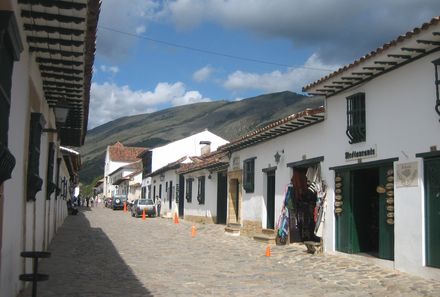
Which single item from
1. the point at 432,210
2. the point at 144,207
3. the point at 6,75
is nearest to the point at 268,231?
the point at 432,210

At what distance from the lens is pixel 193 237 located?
64.3 ft

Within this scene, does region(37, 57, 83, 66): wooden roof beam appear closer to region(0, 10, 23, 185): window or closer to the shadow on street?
region(0, 10, 23, 185): window

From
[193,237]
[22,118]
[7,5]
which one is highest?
[7,5]

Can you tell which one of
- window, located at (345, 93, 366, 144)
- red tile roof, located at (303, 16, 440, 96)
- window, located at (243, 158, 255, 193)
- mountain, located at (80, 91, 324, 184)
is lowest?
window, located at (243, 158, 255, 193)

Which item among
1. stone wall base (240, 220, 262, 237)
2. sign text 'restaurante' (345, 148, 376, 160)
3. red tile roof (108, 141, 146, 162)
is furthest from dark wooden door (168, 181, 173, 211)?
red tile roof (108, 141, 146, 162)

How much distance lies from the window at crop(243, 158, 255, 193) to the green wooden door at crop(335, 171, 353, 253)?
6258mm

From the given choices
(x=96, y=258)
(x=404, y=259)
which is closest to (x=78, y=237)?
(x=96, y=258)

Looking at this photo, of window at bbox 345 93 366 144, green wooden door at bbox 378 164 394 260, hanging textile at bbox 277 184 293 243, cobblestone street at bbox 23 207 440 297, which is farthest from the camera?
hanging textile at bbox 277 184 293 243

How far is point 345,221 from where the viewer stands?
12656 mm

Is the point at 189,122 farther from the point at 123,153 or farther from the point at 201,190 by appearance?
the point at 201,190

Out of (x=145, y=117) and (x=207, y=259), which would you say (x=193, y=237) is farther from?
(x=145, y=117)

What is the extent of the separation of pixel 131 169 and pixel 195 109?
114751 mm

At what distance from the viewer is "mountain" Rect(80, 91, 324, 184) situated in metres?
111

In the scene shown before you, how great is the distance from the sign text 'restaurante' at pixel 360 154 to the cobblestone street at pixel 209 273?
2367 mm
